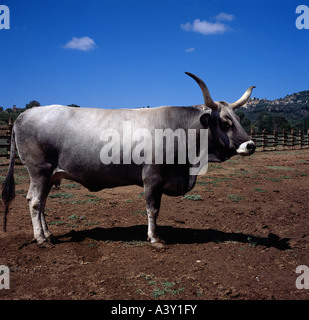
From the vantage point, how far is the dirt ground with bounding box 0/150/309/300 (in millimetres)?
3012

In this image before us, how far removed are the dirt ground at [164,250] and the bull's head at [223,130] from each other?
1.38 meters

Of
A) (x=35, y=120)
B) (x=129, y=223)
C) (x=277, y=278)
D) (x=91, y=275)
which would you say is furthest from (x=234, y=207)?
(x=35, y=120)

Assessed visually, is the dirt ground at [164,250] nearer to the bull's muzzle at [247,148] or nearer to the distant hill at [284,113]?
the bull's muzzle at [247,148]

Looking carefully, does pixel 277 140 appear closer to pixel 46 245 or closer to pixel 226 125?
pixel 226 125

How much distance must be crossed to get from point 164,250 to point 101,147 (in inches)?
66.4

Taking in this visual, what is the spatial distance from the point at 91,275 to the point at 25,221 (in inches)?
97.1

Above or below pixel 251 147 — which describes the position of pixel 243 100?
above

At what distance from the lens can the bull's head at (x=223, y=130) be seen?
4.07 meters

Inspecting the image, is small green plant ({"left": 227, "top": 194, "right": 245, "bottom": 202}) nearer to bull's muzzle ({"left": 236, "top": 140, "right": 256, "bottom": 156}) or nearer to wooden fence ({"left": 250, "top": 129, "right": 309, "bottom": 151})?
bull's muzzle ({"left": 236, "top": 140, "right": 256, "bottom": 156})

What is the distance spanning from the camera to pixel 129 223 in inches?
207

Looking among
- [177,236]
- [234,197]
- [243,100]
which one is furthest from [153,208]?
[234,197]

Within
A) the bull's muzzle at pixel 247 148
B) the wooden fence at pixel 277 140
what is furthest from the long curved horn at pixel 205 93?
the wooden fence at pixel 277 140

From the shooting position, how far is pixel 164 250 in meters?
4.03

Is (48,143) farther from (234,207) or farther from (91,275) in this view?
(234,207)
